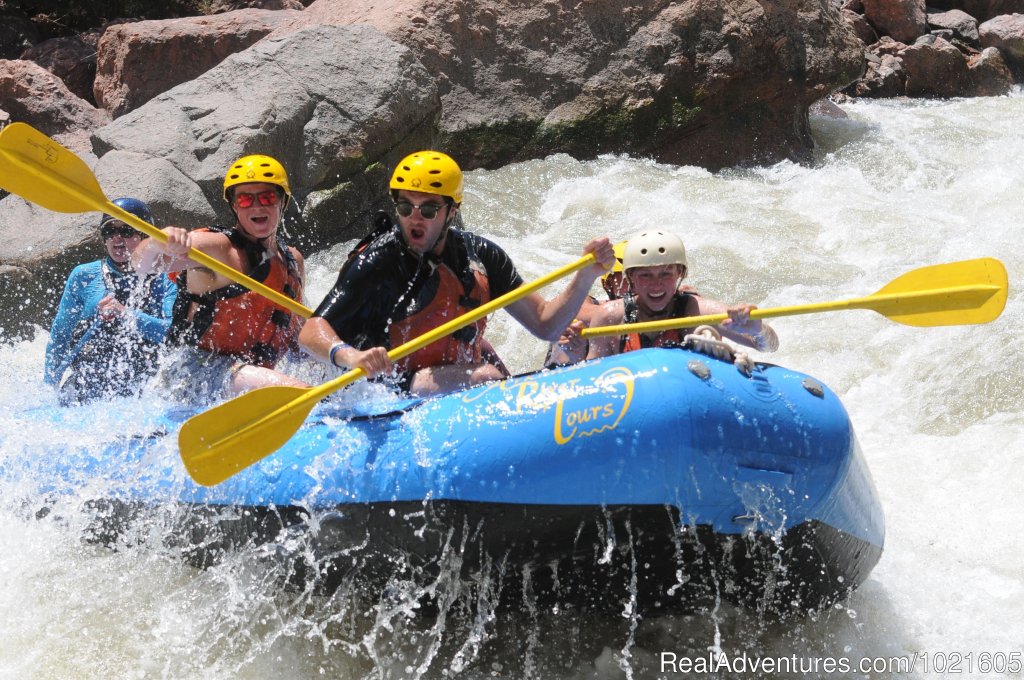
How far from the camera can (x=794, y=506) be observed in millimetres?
2986

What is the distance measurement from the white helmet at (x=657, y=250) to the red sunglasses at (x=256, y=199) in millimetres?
1337

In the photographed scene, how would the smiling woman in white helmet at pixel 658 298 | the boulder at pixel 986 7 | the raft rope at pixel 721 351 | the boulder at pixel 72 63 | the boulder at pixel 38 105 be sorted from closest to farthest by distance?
the raft rope at pixel 721 351 < the smiling woman in white helmet at pixel 658 298 < the boulder at pixel 38 105 < the boulder at pixel 72 63 < the boulder at pixel 986 7

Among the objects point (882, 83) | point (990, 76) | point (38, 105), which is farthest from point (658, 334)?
point (990, 76)

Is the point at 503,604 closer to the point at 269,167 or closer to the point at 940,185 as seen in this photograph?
the point at 269,167

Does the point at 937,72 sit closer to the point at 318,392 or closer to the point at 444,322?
the point at 444,322

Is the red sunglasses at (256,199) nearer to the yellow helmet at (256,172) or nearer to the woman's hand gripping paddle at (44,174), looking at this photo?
the yellow helmet at (256,172)

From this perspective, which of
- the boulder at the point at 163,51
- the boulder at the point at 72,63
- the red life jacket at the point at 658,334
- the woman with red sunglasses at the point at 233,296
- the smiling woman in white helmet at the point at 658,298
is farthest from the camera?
the boulder at the point at 72,63

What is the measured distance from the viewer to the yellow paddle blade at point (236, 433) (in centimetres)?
322

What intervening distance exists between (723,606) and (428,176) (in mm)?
1582

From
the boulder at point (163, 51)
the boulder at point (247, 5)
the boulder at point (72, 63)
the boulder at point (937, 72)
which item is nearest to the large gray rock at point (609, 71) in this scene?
the boulder at point (163, 51)

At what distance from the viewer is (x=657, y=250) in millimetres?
3719

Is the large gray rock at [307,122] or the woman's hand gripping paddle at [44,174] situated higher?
the woman's hand gripping paddle at [44,174]

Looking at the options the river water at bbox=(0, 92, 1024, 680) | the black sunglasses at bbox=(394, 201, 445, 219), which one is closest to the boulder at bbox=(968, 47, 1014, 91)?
the river water at bbox=(0, 92, 1024, 680)

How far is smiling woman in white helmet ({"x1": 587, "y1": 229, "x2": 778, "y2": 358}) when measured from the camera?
3.71m
